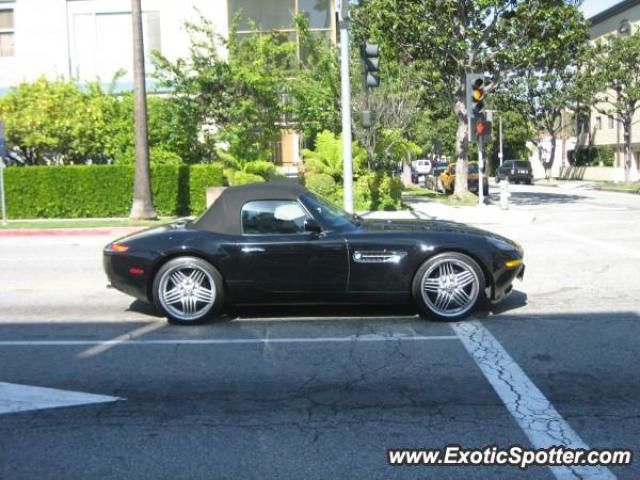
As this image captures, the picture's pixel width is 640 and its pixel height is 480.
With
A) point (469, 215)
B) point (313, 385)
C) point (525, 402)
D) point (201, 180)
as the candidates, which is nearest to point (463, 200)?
point (469, 215)

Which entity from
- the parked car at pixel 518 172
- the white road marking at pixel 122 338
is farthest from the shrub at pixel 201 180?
the parked car at pixel 518 172

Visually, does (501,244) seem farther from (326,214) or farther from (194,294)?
(194,294)

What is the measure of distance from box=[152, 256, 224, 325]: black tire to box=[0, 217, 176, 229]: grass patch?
11647 millimetres

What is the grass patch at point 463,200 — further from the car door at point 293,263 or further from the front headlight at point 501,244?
the car door at point 293,263

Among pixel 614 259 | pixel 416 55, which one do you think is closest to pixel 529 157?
pixel 416 55

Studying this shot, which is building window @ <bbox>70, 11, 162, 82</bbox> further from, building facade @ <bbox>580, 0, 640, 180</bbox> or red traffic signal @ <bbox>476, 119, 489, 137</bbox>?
building facade @ <bbox>580, 0, 640, 180</bbox>

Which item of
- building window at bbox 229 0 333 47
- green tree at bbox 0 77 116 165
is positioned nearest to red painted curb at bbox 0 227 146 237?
green tree at bbox 0 77 116 165

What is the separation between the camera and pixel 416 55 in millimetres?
23984

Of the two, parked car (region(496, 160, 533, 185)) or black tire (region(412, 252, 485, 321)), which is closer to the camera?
black tire (region(412, 252, 485, 321))

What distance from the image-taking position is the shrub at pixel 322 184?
70.8ft

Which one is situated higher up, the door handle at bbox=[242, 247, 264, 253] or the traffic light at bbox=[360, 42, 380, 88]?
the traffic light at bbox=[360, 42, 380, 88]

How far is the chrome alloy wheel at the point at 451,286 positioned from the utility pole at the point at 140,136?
1394cm

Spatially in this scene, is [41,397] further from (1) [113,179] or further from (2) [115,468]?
(1) [113,179]

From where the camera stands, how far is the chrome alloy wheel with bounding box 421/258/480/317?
6625 millimetres
